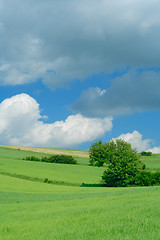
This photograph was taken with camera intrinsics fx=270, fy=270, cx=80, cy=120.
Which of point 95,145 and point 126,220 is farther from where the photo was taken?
point 95,145

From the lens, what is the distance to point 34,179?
61031 millimetres

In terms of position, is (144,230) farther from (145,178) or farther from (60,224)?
(145,178)

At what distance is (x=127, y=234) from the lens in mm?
9031

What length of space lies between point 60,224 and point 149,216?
3.96m

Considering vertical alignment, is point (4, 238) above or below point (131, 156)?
below

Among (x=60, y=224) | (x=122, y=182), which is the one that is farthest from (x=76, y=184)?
(x=60, y=224)

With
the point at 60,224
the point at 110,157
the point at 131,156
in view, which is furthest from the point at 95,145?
the point at 60,224

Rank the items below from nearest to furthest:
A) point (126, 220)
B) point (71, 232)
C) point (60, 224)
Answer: point (71, 232) → point (126, 220) → point (60, 224)

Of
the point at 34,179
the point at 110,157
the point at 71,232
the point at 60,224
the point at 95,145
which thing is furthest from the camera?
the point at 95,145

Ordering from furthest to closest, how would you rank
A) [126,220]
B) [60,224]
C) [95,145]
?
1. [95,145]
2. [60,224]
3. [126,220]

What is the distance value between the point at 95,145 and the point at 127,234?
64.5 metres

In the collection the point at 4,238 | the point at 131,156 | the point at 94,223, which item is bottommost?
the point at 4,238

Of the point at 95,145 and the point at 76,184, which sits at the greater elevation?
the point at 95,145

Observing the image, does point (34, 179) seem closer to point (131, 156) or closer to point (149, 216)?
point (131, 156)
